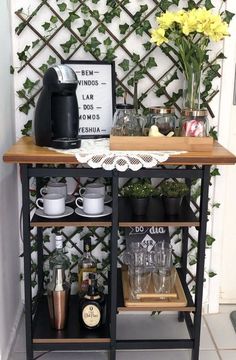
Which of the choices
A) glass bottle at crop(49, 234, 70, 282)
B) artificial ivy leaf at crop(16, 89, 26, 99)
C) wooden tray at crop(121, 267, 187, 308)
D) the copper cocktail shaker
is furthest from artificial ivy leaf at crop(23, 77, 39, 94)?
wooden tray at crop(121, 267, 187, 308)

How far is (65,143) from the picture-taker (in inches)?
61.7

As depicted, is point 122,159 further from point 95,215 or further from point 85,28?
point 85,28

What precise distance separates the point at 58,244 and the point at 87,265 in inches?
7.2

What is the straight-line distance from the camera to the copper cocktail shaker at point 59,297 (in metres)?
1.71

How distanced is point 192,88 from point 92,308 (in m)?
0.91

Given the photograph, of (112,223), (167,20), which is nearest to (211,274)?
(112,223)

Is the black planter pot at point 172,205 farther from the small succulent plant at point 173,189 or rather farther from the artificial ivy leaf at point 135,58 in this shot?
the artificial ivy leaf at point 135,58

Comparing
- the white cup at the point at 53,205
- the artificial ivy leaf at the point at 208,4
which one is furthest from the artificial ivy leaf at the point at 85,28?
the white cup at the point at 53,205

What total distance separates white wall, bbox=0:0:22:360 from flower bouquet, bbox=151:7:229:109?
0.57m

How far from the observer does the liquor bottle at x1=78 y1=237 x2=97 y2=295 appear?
1816 millimetres

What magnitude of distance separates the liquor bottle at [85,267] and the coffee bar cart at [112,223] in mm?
128

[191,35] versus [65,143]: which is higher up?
[191,35]

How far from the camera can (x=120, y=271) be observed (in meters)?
1.94

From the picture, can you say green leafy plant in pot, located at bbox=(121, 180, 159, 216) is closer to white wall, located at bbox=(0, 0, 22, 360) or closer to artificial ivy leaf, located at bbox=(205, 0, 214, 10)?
white wall, located at bbox=(0, 0, 22, 360)
